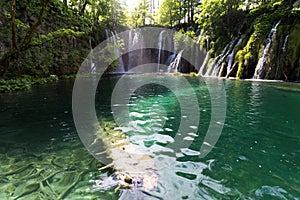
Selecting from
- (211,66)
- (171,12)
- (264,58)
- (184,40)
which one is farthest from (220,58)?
(171,12)

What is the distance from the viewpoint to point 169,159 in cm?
364

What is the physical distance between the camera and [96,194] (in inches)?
105

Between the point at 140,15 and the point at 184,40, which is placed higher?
the point at 140,15

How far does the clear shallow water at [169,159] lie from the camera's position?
271 cm

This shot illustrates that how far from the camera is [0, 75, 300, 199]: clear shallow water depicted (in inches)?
107

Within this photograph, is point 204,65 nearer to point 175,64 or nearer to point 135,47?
point 175,64

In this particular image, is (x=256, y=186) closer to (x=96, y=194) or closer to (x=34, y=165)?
(x=96, y=194)

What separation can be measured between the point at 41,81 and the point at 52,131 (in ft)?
41.4

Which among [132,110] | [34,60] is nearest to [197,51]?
[34,60]

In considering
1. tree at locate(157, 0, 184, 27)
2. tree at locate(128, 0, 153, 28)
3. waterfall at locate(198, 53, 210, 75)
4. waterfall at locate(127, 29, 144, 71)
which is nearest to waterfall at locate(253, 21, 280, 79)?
waterfall at locate(198, 53, 210, 75)

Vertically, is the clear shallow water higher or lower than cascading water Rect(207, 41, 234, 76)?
lower

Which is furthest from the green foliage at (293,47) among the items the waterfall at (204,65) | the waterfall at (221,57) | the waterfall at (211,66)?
the waterfall at (204,65)

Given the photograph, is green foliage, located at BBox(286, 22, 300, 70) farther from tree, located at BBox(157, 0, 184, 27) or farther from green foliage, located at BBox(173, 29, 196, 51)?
tree, located at BBox(157, 0, 184, 27)

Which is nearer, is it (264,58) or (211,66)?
(264,58)
